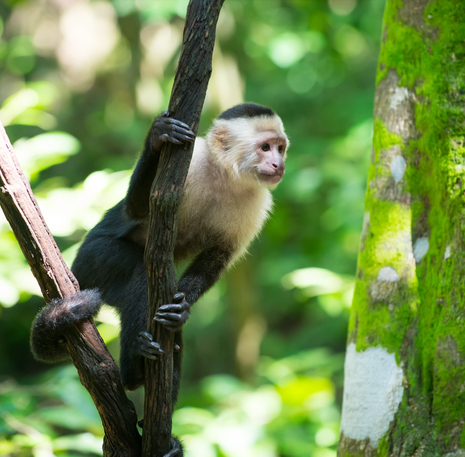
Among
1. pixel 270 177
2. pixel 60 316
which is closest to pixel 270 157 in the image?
pixel 270 177

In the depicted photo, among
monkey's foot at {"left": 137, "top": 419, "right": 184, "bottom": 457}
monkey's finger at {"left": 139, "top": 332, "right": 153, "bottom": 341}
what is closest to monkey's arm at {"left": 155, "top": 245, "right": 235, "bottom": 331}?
→ monkey's finger at {"left": 139, "top": 332, "right": 153, "bottom": 341}

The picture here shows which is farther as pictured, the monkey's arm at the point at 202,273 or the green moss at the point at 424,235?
the monkey's arm at the point at 202,273

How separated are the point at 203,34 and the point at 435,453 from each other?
1.88m

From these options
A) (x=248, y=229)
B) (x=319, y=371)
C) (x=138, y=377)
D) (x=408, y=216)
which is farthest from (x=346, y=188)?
(x=138, y=377)

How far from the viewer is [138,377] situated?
8.06 feet

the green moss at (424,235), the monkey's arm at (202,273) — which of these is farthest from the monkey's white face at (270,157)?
the green moss at (424,235)

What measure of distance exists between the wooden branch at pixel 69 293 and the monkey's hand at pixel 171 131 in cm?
56

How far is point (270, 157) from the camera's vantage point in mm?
3004

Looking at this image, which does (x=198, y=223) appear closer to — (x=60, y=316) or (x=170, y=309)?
(x=170, y=309)

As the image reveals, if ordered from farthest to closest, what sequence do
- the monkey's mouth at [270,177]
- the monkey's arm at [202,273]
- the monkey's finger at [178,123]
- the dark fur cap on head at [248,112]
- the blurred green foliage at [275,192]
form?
the blurred green foliage at [275,192] → the dark fur cap on head at [248,112] → the monkey's mouth at [270,177] → the monkey's arm at [202,273] → the monkey's finger at [178,123]

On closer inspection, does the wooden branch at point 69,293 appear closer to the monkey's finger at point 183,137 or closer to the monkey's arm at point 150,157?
the monkey's arm at point 150,157

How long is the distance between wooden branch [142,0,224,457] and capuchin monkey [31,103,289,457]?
31 centimetres

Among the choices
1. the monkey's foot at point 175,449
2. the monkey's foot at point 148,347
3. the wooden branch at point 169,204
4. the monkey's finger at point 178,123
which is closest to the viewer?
the wooden branch at point 169,204

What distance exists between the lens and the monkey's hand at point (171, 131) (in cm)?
200
